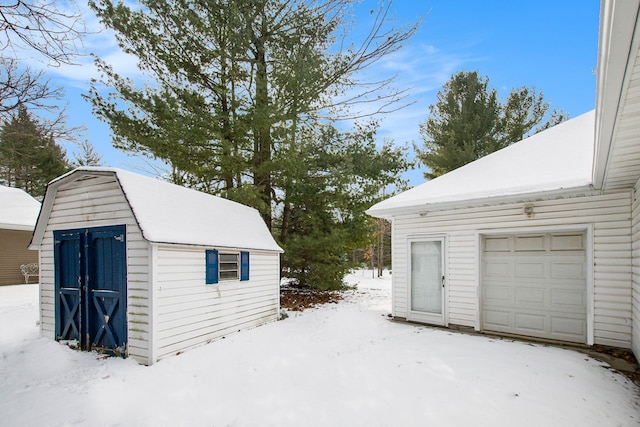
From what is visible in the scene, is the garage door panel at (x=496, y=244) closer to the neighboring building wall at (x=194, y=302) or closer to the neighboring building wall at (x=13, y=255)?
the neighboring building wall at (x=194, y=302)

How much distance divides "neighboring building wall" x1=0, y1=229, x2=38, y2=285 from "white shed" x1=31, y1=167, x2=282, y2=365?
9528 millimetres

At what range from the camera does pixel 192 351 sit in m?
5.23

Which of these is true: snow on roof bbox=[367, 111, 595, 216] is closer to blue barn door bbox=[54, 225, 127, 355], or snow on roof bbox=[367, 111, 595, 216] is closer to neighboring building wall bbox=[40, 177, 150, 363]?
neighboring building wall bbox=[40, 177, 150, 363]

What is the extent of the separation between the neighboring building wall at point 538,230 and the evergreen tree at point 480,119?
9842 millimetres

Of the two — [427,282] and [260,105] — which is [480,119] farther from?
[427,282]

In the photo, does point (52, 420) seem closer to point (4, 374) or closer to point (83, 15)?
point (4, 374)

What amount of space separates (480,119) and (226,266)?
1494 centimetres

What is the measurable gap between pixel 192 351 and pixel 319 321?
123 inches

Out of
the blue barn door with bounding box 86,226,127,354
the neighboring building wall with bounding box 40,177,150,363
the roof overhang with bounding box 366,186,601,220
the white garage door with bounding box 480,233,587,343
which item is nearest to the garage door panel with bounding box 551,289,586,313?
the white garage door with bounding box 480,233,587,343

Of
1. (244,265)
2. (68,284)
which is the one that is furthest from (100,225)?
(244,265)

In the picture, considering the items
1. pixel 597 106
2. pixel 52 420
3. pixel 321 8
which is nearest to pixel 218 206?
pixel 52 420

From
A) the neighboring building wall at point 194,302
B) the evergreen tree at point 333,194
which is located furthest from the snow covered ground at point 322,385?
the evergreen tree at point 333,194

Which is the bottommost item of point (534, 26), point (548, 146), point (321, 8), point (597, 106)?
point (597, 106)

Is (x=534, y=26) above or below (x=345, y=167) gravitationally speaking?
above
